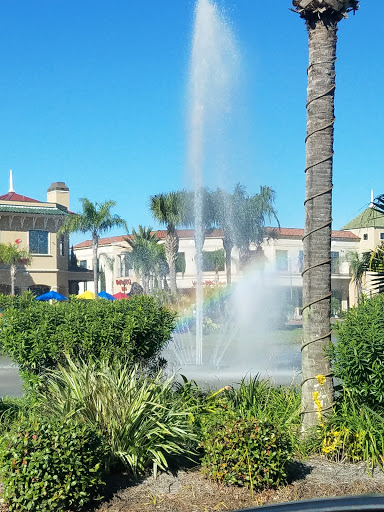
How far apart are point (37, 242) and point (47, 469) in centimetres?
4637

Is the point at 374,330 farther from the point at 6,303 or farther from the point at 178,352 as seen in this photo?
the point at 178,352

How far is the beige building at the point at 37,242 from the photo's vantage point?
4853cm

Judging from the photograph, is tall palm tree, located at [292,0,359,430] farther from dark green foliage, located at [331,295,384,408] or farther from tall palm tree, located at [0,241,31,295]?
tall palm tree, located at [0,241,31,295]

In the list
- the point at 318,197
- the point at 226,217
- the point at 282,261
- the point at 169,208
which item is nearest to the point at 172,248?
the point at 169,208

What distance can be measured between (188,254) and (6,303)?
5581cm

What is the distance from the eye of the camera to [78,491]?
5137 millimetres

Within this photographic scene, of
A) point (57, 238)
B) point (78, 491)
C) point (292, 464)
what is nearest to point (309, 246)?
point (292, 464)

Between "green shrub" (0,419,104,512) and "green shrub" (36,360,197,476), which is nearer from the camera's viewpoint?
"green shrub" (0,419,104,512)

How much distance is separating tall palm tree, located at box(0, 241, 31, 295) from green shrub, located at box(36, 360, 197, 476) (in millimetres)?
40229

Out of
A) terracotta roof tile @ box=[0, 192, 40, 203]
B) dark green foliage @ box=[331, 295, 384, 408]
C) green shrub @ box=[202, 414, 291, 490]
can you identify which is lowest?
green shrub @ box=[202, 414, 291, 490]

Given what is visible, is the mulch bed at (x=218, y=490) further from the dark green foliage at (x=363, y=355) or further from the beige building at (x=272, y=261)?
the beige building at (x=272, y=261)

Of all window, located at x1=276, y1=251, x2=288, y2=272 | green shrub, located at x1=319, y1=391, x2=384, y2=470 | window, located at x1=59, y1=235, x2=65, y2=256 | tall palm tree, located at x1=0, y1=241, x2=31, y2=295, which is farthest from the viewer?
window, located at x1=276, y1=251, x2=288, y2=272

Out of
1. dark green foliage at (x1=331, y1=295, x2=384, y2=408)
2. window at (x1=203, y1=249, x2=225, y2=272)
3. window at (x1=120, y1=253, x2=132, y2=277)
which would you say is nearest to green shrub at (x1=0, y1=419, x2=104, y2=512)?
dark green foliage at (x1=331, y1=295, x2=384, y2=408)

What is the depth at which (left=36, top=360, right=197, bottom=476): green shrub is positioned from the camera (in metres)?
6.00
